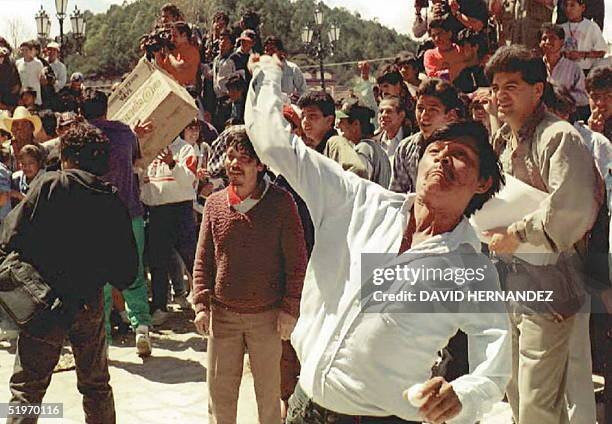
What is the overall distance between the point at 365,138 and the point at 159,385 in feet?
7.94

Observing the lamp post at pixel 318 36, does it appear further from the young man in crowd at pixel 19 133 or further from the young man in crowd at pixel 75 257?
the young man in crowd at pixel 75 257

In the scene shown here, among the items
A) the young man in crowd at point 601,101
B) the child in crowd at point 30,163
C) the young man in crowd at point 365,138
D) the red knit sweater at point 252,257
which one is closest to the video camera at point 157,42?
the child in crowd at point 30,163

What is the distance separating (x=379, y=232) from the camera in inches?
111

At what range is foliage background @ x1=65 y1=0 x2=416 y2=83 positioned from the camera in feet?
126

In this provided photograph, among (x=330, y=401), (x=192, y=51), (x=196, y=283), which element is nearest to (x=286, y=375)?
(x=196, y=283)

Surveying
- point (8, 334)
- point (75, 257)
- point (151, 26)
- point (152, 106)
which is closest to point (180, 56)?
point (152, 106)

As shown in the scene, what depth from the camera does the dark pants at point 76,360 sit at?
4410 mm

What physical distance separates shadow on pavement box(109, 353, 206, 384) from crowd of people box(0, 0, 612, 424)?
21 cm

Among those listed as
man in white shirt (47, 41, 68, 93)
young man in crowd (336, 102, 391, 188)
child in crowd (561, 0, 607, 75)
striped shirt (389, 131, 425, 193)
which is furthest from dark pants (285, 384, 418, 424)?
man in white shirt (47, 41, 68, 93)

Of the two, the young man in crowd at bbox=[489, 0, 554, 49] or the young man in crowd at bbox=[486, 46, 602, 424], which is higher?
the young man in crowd at bbox=[489, 0, 554, 49]

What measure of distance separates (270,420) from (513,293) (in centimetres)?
155

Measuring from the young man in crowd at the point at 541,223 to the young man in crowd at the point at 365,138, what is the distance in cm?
130

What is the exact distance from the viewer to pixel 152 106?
22.2 ft

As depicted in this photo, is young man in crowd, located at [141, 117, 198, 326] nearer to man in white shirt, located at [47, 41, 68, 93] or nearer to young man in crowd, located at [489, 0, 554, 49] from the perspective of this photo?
young man in crowd, located at [489, 0, 554, 49]
